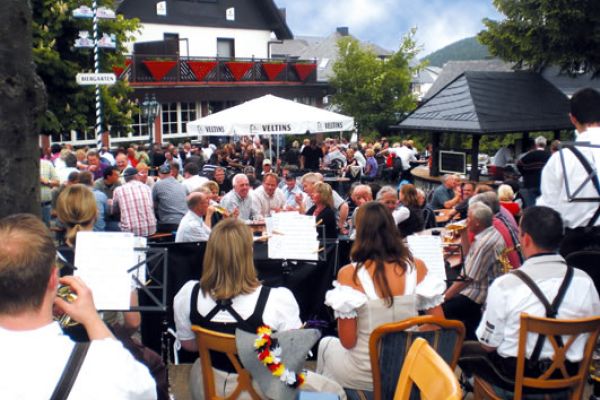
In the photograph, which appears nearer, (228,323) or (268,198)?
(228,323)

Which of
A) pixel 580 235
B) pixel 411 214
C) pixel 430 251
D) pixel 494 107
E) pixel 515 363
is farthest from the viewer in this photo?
pixel 494 107

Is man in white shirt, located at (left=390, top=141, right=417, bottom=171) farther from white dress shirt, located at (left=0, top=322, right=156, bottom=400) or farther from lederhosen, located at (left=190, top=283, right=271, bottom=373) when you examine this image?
white dress shirt, located at (left=0, top=322, right=156, bottom=400)

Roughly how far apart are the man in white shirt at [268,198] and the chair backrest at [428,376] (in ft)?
24.3

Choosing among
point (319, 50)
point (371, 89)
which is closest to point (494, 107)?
point (371, 89)

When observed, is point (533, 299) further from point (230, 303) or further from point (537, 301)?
point (230, 303)

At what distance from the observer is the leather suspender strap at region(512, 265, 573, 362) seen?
389cm

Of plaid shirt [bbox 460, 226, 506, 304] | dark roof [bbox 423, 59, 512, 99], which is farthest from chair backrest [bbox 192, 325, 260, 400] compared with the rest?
dark roof [bbox 423, 59, 512, 99]

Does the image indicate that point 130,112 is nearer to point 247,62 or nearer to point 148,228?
point 148,228

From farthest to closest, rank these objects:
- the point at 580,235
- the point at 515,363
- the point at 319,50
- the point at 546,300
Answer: the point at 319,50, the point at 580,235, the point at 515,363, the point at 546,300

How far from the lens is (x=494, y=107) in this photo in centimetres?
1436

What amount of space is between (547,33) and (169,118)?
2020 cm

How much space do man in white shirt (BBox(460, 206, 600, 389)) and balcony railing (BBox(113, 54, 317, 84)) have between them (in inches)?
963

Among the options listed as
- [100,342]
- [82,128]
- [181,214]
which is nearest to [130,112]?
[82,128]

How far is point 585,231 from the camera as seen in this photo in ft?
16.6
